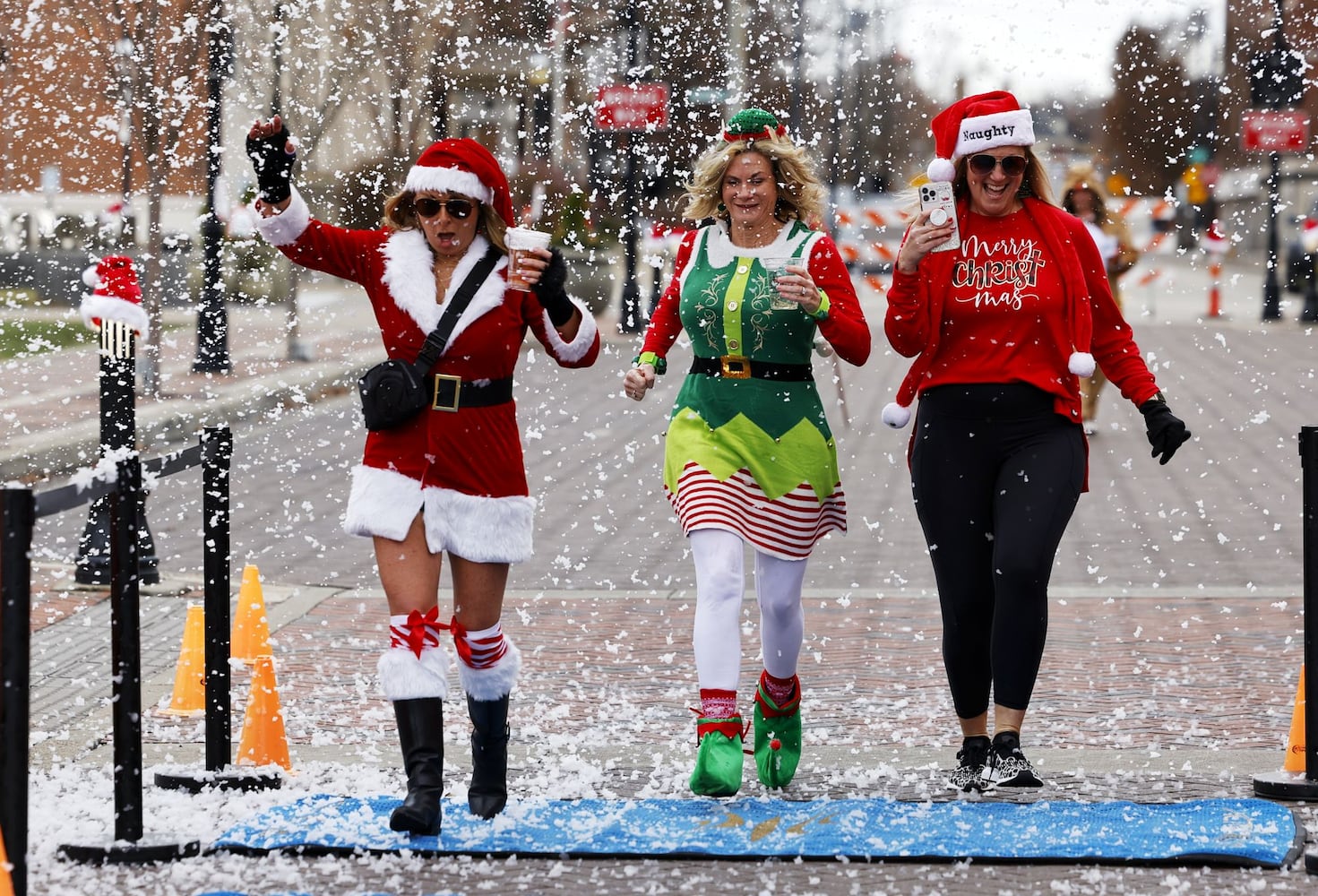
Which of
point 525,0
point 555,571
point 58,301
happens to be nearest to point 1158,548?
point 555,571

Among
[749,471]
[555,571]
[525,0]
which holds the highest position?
[525,0]

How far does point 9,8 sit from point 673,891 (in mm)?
16682

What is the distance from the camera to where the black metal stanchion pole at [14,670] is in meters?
3.63

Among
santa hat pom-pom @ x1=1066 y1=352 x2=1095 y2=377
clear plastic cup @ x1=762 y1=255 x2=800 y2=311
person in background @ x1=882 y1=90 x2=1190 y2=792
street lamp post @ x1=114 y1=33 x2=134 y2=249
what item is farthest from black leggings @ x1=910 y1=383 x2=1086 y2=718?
street lamp post @ x1=114 y1=33 x2=134 y2=249

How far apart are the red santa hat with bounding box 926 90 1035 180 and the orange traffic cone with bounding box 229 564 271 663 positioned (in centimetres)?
258

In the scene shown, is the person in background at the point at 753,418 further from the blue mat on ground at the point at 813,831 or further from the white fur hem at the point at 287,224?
the white fur hem at the point at 287,224

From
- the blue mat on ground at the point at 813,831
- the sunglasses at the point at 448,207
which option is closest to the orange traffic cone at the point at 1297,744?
the blue mat on ground at the point at 813,831

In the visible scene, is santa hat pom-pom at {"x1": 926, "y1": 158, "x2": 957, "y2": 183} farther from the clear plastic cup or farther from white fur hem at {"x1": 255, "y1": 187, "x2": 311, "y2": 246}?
white fur hem at {"x1": 255, "y1": 187, "x2": 311, "y2": 246}

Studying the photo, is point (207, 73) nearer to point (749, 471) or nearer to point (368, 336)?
point (368, 336)

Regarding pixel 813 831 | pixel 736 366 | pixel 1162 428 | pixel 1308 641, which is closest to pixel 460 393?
pixel 736 366

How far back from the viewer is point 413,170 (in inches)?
193

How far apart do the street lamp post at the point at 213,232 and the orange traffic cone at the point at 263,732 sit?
41.5ft

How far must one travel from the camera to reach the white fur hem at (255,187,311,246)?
4734mm

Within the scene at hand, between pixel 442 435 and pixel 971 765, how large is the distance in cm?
176
